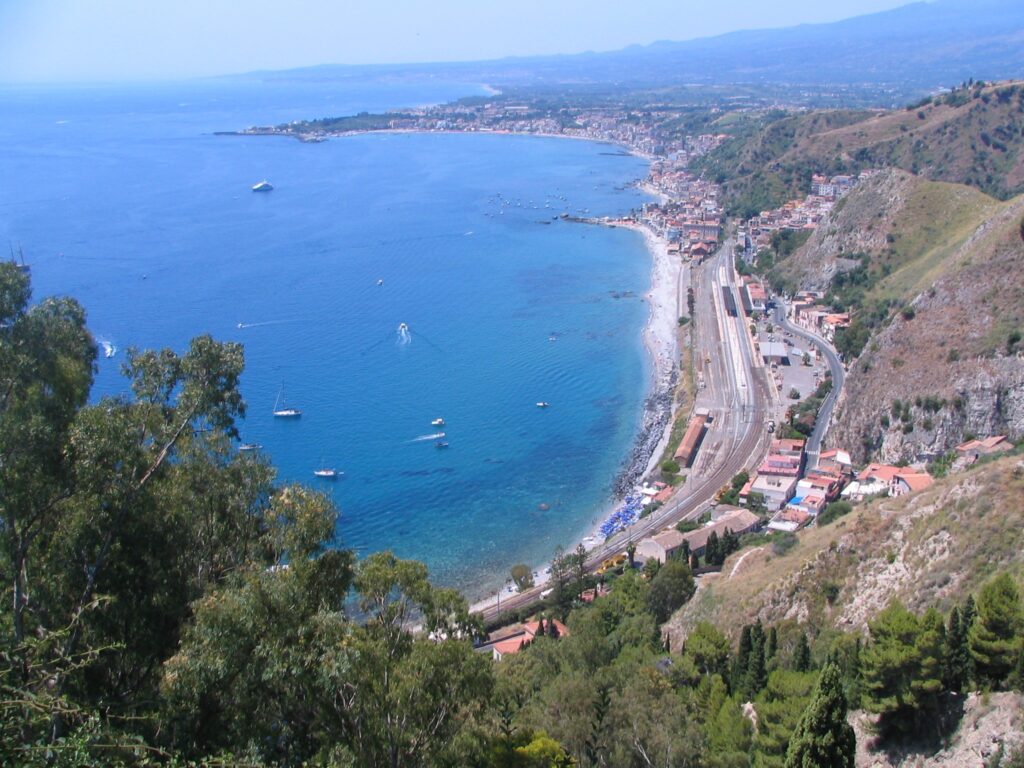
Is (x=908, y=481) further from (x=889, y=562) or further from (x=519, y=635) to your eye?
(x=519, y=635)

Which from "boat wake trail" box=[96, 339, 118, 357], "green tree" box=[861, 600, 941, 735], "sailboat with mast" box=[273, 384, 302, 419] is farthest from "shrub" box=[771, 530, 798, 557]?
"boat wake trail" box=[96, 339, 118, 357]

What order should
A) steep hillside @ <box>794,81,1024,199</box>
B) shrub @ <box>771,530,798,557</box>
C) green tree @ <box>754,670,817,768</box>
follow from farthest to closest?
steep hillside @ <box>794,81,1024,199</box> < shrub @ <box>771,530,798,557</box> < green tree @ <box>754,670,817,768</box>

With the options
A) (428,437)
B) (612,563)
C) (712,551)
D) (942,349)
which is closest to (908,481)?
(942,349)

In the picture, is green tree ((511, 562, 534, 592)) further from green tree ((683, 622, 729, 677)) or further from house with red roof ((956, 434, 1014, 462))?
house with red roof ((956, 434, 1014, 462))

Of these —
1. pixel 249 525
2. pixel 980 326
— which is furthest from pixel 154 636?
pixel 980 326

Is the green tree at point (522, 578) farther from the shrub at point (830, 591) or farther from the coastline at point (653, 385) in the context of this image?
the shrub at point (830, 591)

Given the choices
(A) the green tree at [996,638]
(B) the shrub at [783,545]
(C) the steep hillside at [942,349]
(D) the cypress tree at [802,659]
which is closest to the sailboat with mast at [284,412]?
(B) the shrub at [783,545]
